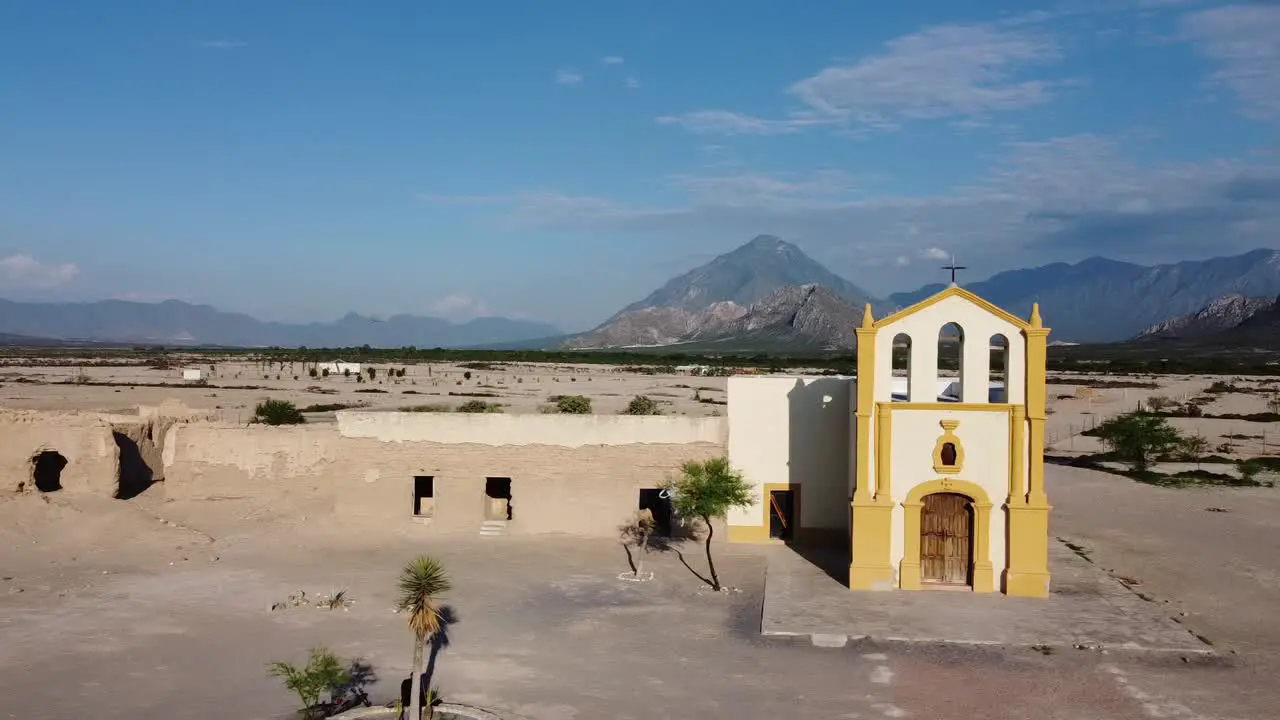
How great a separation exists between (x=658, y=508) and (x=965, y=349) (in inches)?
379

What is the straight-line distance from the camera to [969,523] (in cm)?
2103

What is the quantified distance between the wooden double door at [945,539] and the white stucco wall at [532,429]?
19.5ft

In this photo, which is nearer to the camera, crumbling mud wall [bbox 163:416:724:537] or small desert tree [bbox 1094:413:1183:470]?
crumbling mud wall [bbox 163:416:724:537]

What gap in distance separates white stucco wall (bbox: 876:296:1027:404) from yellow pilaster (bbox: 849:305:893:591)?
1.10ft

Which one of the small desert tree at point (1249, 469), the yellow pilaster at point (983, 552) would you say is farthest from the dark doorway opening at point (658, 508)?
the small desert tree at point (1249, 469)

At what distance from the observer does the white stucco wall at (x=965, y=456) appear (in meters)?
20.8

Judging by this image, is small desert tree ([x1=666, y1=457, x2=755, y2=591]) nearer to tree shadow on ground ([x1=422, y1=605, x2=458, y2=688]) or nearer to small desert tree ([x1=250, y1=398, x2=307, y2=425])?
tree shadow on ground ([x1=422, y1=605, x2=458, y2=688])

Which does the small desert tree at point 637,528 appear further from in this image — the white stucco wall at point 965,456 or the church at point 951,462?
the white stucco wall at point 965,456

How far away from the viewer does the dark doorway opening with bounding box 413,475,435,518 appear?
2683 centimetres

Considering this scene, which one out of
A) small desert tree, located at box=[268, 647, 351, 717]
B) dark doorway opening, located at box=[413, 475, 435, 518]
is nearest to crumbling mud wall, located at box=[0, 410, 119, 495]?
dark doorway opening, located at box=[413, 475, 435, 518]

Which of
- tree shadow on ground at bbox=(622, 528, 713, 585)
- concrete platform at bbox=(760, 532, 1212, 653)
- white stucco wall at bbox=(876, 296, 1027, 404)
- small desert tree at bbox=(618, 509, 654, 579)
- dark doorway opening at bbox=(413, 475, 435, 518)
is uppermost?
white stucco wall at bbox=(876, 296, 1027, 404)

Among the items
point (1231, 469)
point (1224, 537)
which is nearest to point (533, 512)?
point (1224, 537)

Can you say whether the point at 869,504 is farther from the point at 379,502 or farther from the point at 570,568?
the point at 379,502

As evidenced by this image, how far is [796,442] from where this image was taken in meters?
25.0
